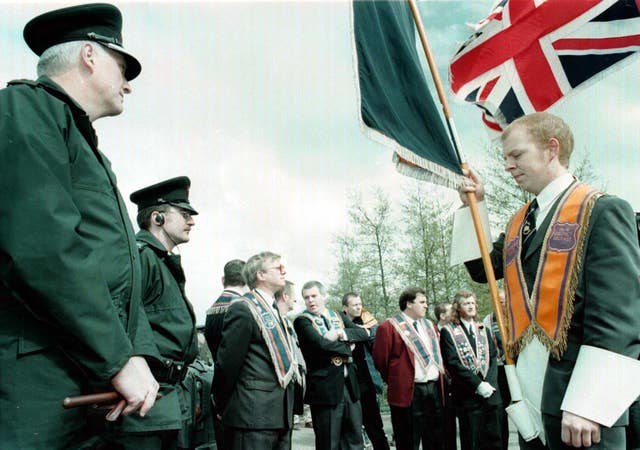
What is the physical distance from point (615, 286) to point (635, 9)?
2.61 meters

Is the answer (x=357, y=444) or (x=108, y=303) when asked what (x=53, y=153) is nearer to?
(x=108, y=303)

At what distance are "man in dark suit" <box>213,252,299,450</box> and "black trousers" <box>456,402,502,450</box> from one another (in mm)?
3360

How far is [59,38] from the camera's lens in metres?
2.20

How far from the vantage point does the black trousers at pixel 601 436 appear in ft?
7.21

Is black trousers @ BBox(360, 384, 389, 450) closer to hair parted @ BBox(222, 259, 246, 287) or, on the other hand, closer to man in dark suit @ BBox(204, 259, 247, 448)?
man in dark suit @ BBox(204, 259, 247, 448)

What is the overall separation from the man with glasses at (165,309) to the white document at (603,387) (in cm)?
178

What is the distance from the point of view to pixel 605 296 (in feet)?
7.34

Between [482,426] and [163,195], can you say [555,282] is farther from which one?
[482,426]

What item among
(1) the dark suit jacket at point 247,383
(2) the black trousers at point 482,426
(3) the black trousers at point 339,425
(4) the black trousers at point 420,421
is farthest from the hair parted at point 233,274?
(2) the black trousers at point 482,426

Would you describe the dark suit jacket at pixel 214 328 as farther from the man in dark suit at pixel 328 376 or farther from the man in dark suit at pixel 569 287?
the man in dark suit at pixel 569 287

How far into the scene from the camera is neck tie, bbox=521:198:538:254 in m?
2.68

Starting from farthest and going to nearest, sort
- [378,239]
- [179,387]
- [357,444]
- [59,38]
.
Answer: [378,239], [357,444], [179,387], [59,38]

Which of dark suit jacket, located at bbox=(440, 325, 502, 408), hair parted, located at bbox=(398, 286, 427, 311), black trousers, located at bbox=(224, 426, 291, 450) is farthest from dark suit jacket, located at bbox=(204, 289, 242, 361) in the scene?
dark suit jacket, located at bbox=(440, 325, 502, 408)

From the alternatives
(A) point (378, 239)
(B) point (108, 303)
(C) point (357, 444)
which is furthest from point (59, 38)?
(A) point (378, 239)
